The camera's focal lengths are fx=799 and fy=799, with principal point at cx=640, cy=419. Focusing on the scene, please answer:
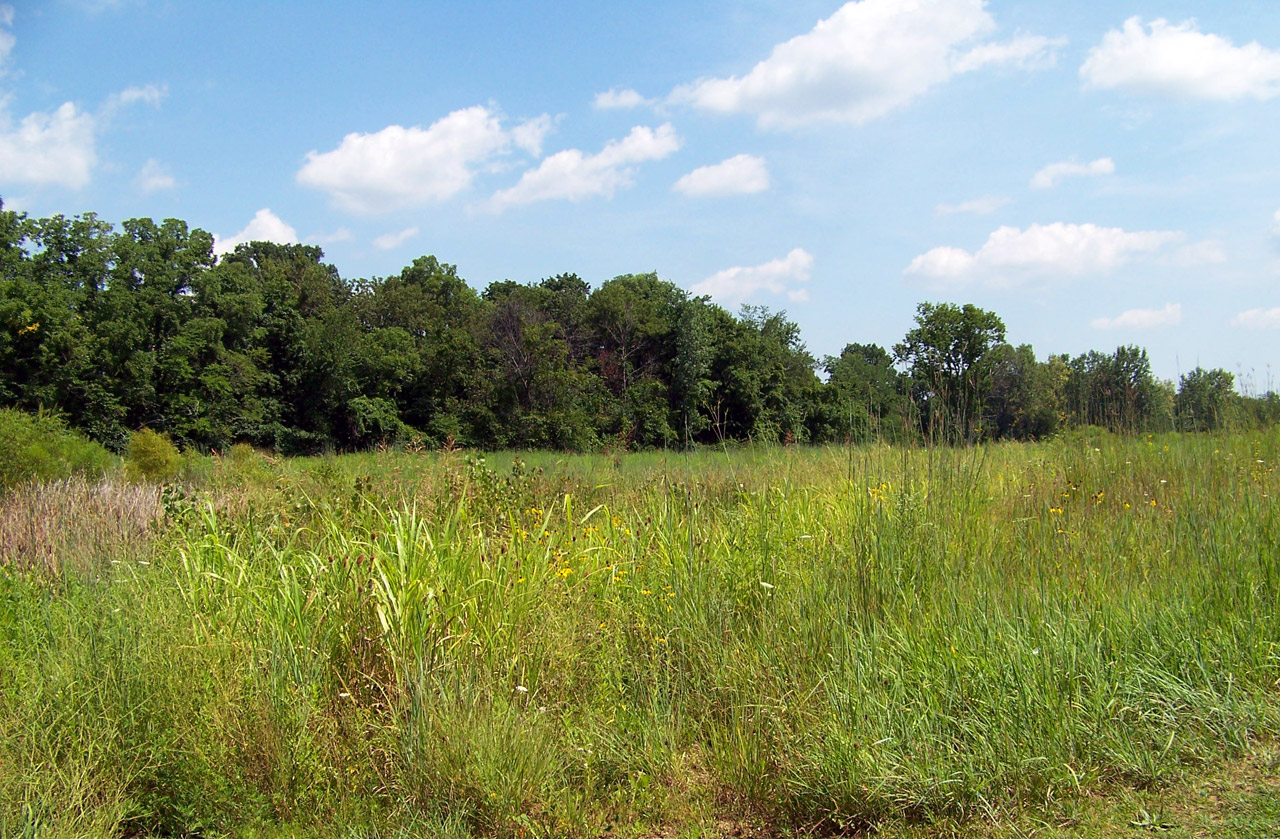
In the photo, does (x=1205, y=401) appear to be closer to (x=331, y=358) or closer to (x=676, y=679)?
(x=676, y=679)

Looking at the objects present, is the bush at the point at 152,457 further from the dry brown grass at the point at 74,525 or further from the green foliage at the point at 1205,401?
the green foliage at the point at 1205,401

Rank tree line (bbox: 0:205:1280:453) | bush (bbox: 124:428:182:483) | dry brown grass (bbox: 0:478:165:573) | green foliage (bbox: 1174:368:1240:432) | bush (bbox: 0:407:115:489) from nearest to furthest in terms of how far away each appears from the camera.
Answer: dry brown grass (bbox: 0:478:165:573)
green foliage (bbox: 1174:368:1240:432)
bush (bbox: 0:407:115:489)
bush (bbox: 124:428:182:483)
tree line (bbox: 0:205:1280:453)

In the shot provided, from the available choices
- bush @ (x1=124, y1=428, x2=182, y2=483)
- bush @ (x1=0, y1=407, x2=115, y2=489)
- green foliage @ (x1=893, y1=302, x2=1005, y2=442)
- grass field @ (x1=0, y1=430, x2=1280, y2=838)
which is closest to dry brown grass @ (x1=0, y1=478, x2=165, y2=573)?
grass field @ (x1=0, y1=430, x2=1280, y2=838)

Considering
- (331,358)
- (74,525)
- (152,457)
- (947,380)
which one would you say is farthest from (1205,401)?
(331,358)

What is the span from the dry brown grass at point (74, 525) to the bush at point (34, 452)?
324 centimetres

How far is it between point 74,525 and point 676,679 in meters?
5.40

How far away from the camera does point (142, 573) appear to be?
4.82 m

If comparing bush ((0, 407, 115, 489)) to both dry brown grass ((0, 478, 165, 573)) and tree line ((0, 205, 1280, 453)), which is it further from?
tree line ((0, 205, 1280, 453))

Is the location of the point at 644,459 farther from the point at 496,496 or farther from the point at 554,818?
the point at 554,818

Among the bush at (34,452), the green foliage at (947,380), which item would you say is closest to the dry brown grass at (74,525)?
the bush at (34,452)

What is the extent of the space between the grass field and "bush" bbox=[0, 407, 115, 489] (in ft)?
28.7

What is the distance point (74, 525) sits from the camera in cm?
651

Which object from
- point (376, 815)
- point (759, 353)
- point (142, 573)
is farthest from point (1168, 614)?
point (759, 353)

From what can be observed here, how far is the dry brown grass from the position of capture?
5.48 metres
